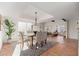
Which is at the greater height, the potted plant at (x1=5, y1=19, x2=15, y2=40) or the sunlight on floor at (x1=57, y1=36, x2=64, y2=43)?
the potted plant at (x1=5, y1=19, x2=15, y2=40)

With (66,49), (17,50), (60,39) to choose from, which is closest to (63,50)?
(66,49)

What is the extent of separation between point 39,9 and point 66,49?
79 centimetres

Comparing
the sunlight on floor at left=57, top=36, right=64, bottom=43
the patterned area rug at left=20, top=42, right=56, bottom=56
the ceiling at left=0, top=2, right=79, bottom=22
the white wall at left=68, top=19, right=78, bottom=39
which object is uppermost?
the ceiling at left=0, top=2, right=79, bottom=22

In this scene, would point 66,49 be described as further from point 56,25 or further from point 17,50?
point 17,50

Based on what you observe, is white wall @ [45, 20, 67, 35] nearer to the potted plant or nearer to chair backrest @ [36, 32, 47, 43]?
chair backrest @ [36, 32, 47, 43]

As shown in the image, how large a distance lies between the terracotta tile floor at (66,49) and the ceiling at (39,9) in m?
0.42

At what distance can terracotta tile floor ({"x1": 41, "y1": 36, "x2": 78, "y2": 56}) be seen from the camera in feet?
5.63

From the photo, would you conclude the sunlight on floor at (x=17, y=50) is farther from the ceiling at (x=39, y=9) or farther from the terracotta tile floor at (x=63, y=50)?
the ceiling at (x=39, y=9)

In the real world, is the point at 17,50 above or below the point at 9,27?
below

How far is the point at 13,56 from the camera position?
1.71 metres

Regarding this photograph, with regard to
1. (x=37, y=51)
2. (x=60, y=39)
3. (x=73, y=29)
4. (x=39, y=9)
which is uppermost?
(x=39, y=9)

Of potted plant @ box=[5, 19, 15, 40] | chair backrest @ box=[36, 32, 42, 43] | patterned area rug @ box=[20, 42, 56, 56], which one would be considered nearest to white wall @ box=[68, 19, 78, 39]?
patterned area rug @ box=[20, 42, 56, 56]

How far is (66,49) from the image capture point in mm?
1722

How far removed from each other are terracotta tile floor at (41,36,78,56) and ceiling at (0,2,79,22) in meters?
0.42
